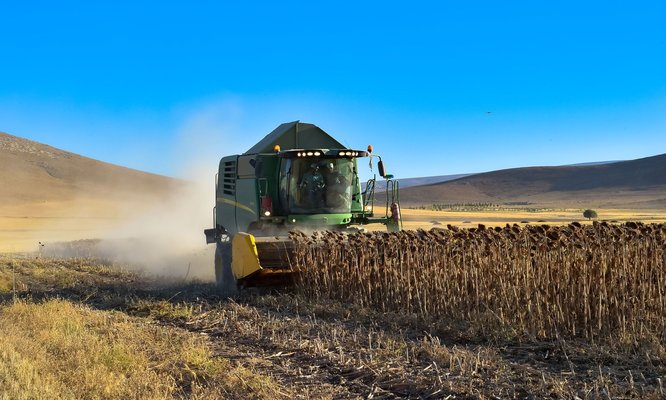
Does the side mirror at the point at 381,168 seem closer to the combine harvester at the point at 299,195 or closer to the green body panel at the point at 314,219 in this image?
the combine harvester at the point at 299,195

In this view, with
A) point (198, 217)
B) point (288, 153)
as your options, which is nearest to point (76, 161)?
point (198, 217)

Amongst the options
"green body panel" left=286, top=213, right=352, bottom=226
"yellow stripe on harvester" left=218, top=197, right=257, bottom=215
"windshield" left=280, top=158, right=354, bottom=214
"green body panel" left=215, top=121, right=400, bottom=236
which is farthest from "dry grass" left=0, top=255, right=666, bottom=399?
"yellow stripe on harvester" left=218, top=197, right=257, bottom=215

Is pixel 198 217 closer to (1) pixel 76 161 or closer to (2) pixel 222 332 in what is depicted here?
(2) pixel 222 332

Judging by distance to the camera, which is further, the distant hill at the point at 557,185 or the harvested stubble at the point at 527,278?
the distant hill at the point at 557,185

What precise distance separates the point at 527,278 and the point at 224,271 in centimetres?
605

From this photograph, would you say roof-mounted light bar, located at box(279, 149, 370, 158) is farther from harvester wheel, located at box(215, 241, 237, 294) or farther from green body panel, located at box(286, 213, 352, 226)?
harvester wheel, located at box(215, 241, 237, 294)

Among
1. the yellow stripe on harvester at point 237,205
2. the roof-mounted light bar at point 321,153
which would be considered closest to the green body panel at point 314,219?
the yellow stripe on harvester at point 237,205

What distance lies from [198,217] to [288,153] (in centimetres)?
1198

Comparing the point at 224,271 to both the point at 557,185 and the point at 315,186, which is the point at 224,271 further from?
the point at 557,185

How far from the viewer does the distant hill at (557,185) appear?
120 m

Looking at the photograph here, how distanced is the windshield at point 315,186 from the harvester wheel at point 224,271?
1.55 m

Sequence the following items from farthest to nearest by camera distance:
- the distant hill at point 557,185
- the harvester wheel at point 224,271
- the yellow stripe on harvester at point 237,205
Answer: the distant hill at point 557,185 < the yellow stripe on harvester at point 237,205 < the harvester wheel at point 224,271

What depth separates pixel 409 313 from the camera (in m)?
8.60

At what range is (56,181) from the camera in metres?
93.7
